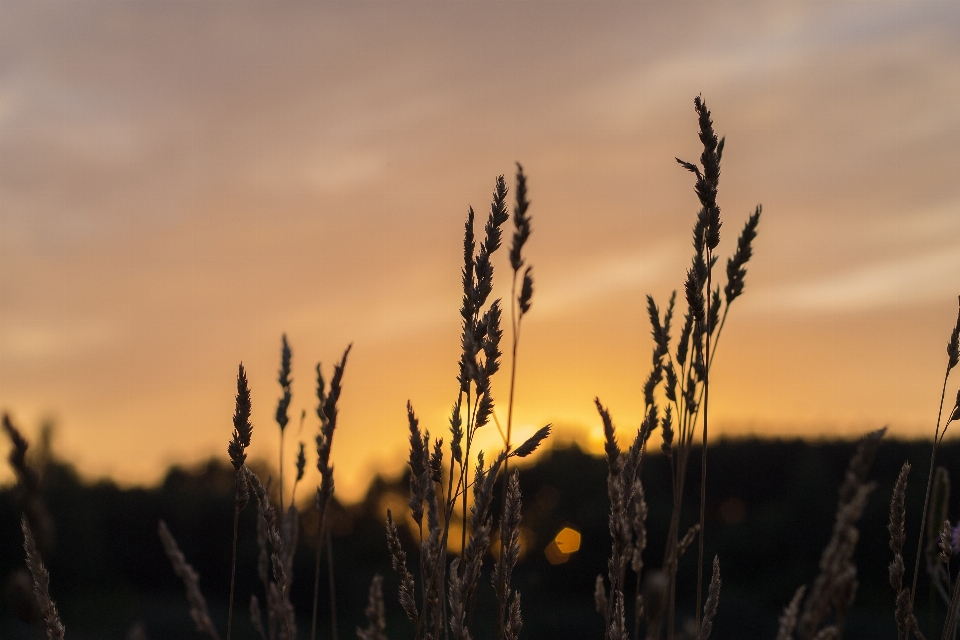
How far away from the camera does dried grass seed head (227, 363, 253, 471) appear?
1628 mm

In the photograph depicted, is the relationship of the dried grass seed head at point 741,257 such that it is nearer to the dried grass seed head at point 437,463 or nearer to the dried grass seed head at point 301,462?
the dried grass seed head at point 437,463

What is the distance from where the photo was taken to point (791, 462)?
63.4ft

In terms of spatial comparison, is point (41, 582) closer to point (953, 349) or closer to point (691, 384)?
point (691, 384)

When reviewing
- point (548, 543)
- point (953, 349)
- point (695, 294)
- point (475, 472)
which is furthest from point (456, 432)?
point (548, 543)

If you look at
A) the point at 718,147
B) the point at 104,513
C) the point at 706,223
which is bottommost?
the point at 104,513

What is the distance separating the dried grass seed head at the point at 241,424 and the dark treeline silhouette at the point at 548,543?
41.8 ft

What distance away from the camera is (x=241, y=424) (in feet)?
5.38

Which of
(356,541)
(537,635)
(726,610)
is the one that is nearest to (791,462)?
(726,610)

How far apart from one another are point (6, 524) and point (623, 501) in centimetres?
1911

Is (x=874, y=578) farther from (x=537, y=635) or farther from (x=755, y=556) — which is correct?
(x=537, y=635)

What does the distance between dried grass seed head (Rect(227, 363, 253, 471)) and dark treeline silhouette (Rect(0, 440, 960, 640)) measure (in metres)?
12.7

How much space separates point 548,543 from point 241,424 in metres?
16.5

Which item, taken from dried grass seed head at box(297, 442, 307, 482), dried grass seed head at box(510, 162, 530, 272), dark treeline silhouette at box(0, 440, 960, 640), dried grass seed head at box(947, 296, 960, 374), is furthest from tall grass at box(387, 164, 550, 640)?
dark treeline silhouette at box(0, 440, 960, 640)

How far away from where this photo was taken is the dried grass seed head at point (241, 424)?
→ 1628mm
